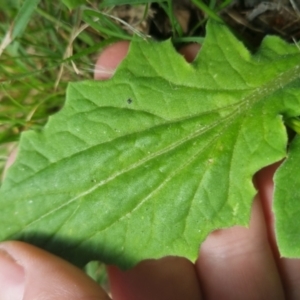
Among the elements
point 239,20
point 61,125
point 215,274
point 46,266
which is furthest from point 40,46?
point 215,274

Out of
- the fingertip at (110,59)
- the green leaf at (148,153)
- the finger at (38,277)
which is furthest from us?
the fingertip at (110,59)

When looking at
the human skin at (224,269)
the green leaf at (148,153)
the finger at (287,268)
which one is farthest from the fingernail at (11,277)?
the finger at (287,268)

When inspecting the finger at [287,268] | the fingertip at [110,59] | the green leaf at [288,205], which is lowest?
the finger at [287,268]

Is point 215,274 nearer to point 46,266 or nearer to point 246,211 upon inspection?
point 246,211

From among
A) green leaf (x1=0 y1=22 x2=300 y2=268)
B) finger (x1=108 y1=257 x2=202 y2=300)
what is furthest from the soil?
finger (x1=108 y1=257 x2=202 y2=300)

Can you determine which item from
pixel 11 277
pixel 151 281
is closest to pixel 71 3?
pixel 11 277

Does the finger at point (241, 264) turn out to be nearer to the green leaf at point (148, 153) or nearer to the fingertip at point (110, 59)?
the green leaf at point (148, 153)

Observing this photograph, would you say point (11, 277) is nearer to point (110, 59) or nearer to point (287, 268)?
point (110, 59)
